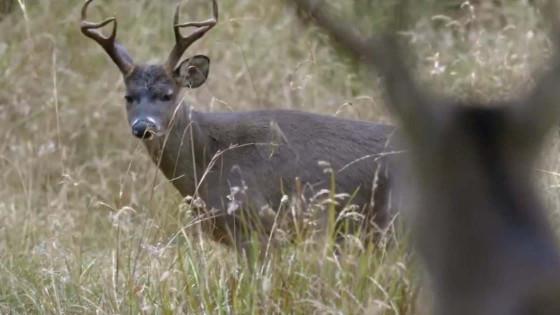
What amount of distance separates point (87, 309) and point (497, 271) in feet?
11.0

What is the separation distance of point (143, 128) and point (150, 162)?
1024 mm

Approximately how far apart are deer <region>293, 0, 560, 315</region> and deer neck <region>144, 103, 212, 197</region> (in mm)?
5621

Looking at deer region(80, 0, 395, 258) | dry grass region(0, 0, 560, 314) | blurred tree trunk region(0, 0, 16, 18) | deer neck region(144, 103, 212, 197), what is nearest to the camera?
dry grass region(0, 0, 560, 314)

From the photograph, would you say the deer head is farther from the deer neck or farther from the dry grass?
the dry grass

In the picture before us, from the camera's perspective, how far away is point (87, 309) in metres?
4.27

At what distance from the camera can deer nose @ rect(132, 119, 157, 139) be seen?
649 centimetres

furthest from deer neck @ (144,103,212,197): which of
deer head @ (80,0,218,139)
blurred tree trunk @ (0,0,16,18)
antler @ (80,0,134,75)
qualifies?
blurred tree trunk @ (0,0,16,18)

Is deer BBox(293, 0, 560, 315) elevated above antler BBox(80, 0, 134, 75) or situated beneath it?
elevated above

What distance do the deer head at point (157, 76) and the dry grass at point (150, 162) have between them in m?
0.26

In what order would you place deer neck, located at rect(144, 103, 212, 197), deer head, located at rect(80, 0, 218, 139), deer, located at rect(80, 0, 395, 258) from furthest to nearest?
deer head, located at rect(80, 0, 218, 139) < deer neck, located at rect(144, 103, 212, 197) < deer, located at rect(80, 0, 395, 258)

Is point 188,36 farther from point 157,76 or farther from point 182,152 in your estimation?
point 182,152

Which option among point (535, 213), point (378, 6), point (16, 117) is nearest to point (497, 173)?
point (535, 213)

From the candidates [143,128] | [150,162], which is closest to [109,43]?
[143,128]

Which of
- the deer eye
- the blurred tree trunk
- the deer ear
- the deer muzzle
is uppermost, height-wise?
the blurred tree trunk
